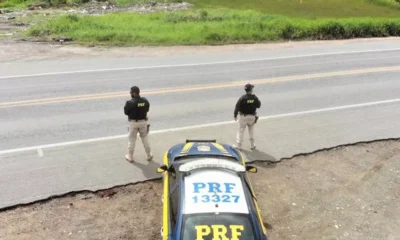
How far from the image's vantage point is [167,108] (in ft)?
42.8

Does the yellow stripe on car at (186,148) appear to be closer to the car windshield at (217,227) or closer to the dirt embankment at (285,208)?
the dirt embankment at (285,208)

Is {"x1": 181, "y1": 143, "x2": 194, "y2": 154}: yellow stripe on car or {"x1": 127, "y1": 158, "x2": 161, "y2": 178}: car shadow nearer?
{"x1": 181, "y1": 143, "x2": 194, "y2": 154}: yellow stripe on car

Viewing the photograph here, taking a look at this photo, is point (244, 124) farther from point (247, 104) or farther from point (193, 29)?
point (193, 29)

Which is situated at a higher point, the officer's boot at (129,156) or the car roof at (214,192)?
the car roof at (214,192)

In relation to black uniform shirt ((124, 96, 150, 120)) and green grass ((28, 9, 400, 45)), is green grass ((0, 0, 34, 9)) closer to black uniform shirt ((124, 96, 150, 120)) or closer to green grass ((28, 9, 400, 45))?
green grass ((28, 9, 400, 45))

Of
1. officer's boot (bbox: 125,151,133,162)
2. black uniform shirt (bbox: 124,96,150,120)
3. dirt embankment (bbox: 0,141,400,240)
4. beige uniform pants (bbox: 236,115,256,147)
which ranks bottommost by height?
dirt embankment (bbox: 0,141,400,240)

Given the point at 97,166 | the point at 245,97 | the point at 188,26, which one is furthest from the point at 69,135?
the point at 188,26

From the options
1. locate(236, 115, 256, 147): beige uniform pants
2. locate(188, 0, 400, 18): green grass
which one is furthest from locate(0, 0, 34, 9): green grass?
locate(236, 115, 256, 147): beige uniform pants

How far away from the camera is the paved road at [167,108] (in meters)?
9.48

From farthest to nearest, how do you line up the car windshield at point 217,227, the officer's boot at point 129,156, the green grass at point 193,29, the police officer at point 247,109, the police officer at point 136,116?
the green grass at point 193,29 < the police officer at point 247,109 < the officer's boot at point 129,156 < the police officer at point 136,116 < the car windshield at point 217,227

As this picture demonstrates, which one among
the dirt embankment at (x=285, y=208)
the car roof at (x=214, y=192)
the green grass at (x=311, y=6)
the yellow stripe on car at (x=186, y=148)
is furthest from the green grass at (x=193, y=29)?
the car roof at (x=214, y=192)

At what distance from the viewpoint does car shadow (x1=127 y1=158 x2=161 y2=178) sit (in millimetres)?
9383

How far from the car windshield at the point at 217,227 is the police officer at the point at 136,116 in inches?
152

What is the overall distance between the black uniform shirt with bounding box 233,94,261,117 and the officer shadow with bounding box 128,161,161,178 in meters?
2.45
